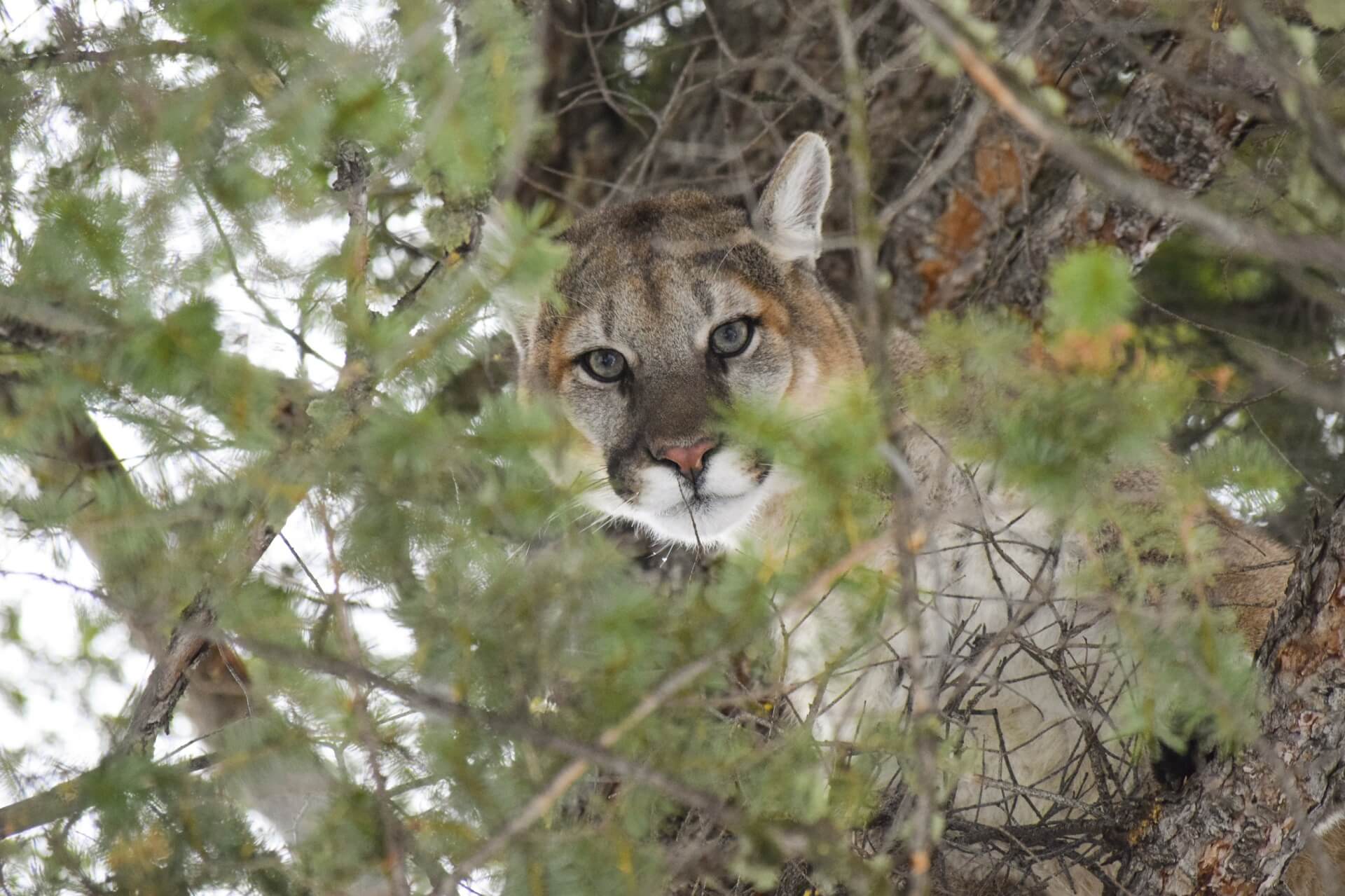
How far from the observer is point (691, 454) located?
11.5 ft

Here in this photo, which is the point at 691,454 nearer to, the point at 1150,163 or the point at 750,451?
the point at 750,451

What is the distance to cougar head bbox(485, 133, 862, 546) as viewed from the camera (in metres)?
3.64

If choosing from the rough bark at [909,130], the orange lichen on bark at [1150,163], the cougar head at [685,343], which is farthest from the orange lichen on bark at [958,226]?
the cougar head at [685,343]

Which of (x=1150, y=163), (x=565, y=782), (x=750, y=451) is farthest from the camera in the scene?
(x=1150, y=163)

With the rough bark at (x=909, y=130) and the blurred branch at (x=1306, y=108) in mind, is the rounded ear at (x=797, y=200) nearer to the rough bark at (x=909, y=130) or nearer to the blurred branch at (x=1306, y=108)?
the rough bark at (x=909, y=130)

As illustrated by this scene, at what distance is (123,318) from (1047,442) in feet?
Result: 5.69

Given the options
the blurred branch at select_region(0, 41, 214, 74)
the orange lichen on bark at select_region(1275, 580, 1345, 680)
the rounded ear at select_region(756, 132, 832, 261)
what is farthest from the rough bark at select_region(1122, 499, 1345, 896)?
the blurred branch at select_region(0, 41, 214, 74)

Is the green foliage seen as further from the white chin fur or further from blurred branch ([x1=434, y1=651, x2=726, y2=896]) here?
the white chin fur

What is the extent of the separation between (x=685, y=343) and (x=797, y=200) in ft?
2.25

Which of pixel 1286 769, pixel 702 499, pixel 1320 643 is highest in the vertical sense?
pixel 702 499

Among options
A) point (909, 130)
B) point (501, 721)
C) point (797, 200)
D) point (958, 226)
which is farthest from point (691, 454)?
Result: point (909, 130)

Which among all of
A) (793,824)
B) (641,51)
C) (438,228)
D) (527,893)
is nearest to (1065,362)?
(793,824)

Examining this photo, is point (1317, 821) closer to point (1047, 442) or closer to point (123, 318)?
point (1047, 442)

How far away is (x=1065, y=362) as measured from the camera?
2293 millimetres
